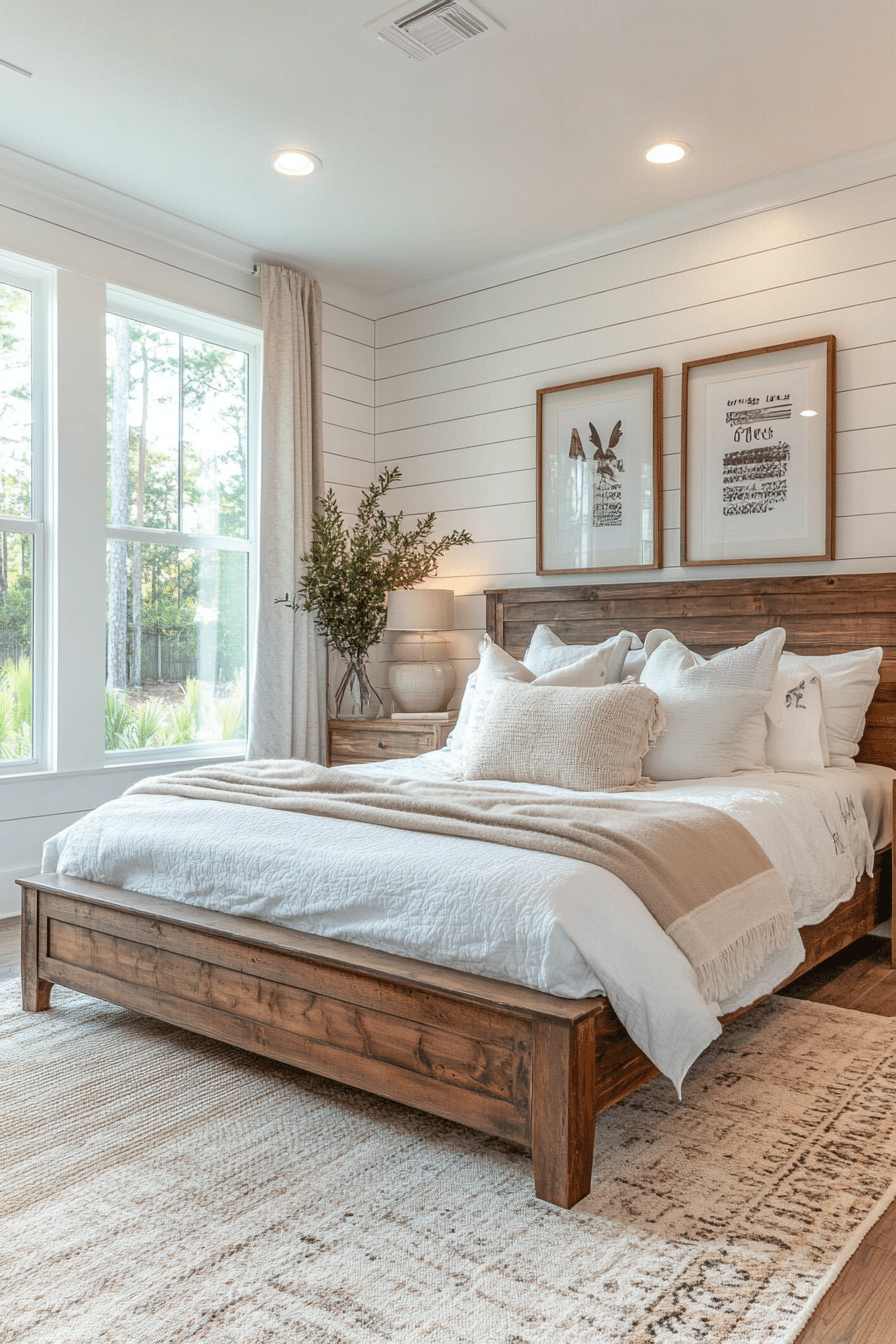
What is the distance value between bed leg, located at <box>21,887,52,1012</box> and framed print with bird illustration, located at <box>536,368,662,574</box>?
2506mm

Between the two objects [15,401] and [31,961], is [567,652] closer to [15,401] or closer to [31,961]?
[31,961]

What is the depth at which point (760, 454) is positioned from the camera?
148 inches

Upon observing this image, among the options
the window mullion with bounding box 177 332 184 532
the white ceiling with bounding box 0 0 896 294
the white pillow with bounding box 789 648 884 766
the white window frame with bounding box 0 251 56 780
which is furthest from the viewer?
the window mullion with bounding box 177 332 184 532

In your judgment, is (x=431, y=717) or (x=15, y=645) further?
(x=431, y=717)

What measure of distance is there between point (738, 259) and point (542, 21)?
138cm

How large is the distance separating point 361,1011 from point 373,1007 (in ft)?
0.13

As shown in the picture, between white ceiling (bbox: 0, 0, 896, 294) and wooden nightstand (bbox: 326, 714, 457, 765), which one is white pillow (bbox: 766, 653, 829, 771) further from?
white ceiling (bbox: 0, 0, 896, 294)

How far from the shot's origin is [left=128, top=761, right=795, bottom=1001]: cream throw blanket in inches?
76.5

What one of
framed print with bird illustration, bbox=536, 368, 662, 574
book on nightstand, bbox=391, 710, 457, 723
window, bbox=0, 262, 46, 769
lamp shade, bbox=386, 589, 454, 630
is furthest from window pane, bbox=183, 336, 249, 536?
framed print with bird illustration, bbox=536, 368, 662, 574

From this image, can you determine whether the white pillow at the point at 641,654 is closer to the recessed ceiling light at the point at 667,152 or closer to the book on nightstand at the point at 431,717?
the book on nightstand at the point at 431,717

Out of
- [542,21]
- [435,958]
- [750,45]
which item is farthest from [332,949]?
[750,45]

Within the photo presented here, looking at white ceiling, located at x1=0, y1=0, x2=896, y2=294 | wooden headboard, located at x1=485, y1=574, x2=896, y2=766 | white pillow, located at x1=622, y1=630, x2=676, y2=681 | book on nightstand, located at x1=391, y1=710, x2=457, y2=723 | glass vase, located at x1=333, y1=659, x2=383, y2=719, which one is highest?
white ceiling, located at x1=0, y1=0, x2=896, y2=294

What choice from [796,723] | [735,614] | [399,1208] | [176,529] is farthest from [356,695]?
[399,1208]

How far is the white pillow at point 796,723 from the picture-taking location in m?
3.16
